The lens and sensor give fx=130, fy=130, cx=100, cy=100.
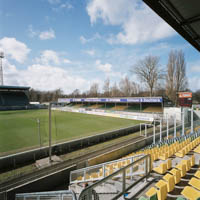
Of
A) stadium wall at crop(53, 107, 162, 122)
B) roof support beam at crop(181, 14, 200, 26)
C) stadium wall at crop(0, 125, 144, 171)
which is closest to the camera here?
roof support beam at crop(181, 14, 200, 26)

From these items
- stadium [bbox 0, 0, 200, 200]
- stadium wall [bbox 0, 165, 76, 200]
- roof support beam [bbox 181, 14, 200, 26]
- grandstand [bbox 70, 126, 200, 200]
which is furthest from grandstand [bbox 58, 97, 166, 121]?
roof support beam [bbox 181, 14, 200, 26]

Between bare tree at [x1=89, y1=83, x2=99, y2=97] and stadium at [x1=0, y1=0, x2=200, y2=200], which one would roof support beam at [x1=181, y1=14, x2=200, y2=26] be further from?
bare tree at [x1=89, y1=83, x2=99, y2=97]

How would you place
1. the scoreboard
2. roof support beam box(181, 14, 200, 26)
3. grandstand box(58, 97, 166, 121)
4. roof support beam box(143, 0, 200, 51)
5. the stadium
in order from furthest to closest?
1. grandstand box(58, 97, 166, 121)
2. the scoreboard
3. the stadium
4. roof support beam box(181, 14, 200, 26)
5. roof support beam box(143, 0, 200, 51)

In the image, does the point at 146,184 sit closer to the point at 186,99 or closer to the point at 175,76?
the point at 186,99

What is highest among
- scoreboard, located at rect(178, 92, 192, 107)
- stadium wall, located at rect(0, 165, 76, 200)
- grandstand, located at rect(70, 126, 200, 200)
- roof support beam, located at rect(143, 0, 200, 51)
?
roof support beam, located at rect(143, 0, 200, 51)

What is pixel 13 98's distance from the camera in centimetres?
4853

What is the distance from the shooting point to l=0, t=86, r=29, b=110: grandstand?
4503 cm

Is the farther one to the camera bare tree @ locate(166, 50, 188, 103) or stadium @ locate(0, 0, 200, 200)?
bare tree @ locate(166, 50, 188, 103)

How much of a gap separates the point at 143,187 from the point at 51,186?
5925 mm

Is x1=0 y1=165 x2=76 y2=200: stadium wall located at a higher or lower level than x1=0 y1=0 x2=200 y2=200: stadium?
lower

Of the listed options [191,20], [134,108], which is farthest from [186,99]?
[134,108]

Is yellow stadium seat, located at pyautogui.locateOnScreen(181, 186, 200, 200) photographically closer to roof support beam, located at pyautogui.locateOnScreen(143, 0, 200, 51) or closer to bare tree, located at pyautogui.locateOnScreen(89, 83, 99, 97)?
roof support beam, located at pyautogui.locateOnScreen(143, 0, 200, 51)

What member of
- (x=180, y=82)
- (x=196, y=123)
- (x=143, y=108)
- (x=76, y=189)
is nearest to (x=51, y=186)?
(x=76, y=189)

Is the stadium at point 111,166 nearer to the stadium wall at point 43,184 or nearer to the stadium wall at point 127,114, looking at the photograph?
the stadium wall at point 43,184
